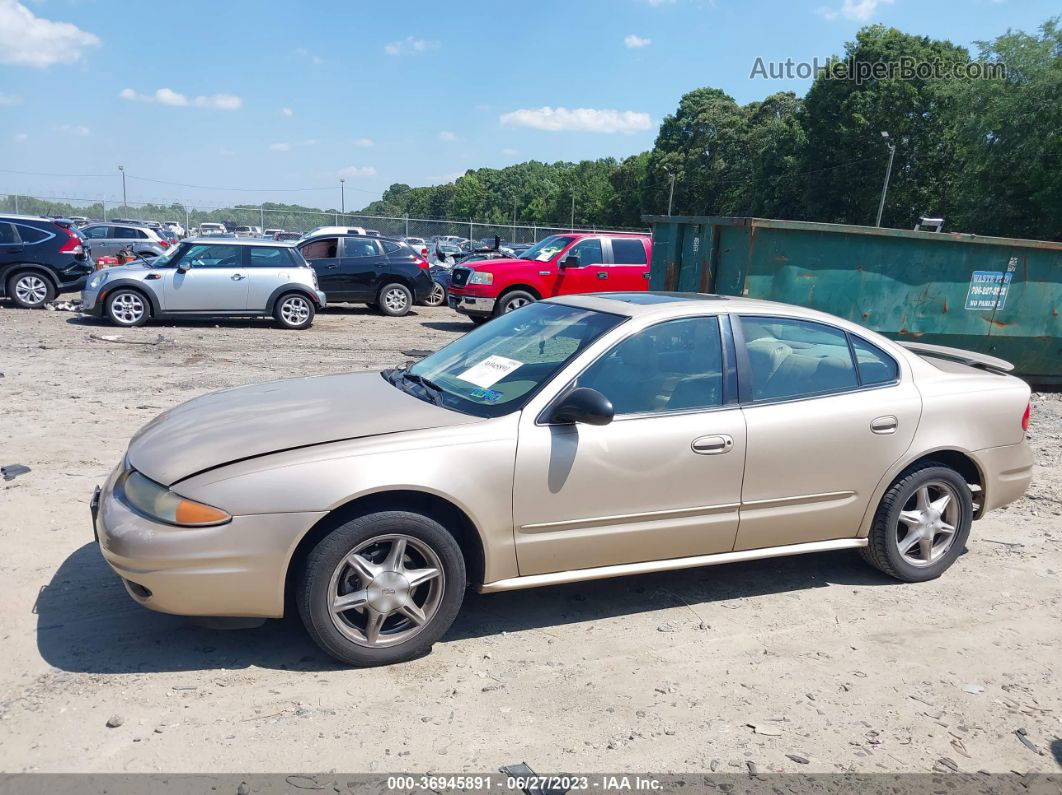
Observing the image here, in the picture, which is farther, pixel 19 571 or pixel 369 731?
pixel 19 571

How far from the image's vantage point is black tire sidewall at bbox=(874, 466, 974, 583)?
4672 millimetres

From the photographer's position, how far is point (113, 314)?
46.2 ft

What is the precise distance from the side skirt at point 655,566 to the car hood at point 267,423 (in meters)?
0.78

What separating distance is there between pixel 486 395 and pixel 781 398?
5.14ft

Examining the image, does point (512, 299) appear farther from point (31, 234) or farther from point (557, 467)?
point (557, 467)

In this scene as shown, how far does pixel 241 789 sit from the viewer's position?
283 centimetres

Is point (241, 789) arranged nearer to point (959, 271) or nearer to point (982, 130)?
point (959, 271)

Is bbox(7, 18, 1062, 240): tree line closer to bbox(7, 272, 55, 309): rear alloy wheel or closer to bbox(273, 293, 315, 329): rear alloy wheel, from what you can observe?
bbox(7, 272, 55, 309): rear alloy wheel

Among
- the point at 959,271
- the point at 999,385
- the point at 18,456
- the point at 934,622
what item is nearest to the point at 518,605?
the point at 934,622

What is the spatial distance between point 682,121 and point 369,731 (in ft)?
261

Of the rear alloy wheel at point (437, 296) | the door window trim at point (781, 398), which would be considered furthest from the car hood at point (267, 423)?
the rear alloy wheel at point (437, 296)

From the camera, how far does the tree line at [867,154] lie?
1272 inches

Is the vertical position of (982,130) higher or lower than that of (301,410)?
higher

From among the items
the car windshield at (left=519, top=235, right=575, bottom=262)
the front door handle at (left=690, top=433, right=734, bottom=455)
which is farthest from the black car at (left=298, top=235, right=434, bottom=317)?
the front door handle at (left=690, top=433, right=734, bottom=455)
